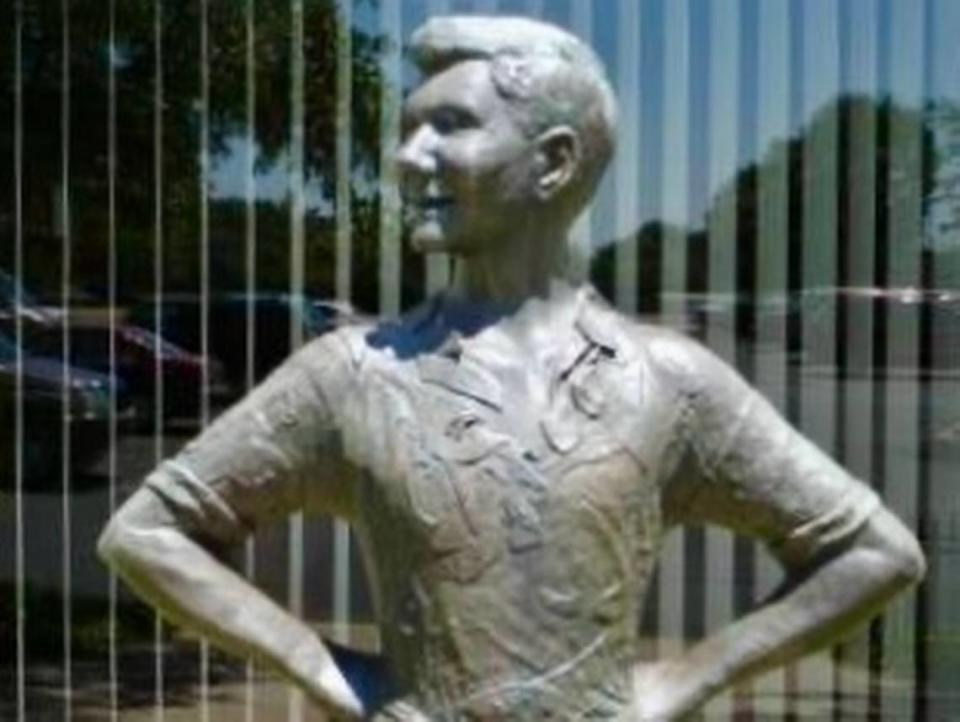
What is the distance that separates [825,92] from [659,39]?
37cm

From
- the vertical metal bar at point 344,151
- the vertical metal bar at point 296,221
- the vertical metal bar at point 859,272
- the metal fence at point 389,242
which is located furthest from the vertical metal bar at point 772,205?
the vertical metal bar at point 296,221

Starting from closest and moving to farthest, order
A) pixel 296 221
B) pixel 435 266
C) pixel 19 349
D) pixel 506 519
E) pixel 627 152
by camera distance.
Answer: pixel 506 519 < pixel 435 266 < pixel 627 152 < pixel 296 221 < pixel 19 349

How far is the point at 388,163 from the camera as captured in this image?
509 cm

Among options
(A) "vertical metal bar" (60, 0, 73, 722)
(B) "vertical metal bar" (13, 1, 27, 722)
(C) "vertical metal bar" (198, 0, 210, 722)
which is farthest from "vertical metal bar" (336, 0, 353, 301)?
(B) "vertical metal bar" (13, 1, 27, 722)

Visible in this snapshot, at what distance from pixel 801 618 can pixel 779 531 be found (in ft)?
0.24

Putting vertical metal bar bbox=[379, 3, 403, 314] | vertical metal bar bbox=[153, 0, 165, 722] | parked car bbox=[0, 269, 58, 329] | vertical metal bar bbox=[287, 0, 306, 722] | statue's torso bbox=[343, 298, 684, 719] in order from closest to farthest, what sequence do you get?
1. statue's torso bbox=[343, 298, 684, 719]
2. vertical metal bar bbox=[379, 3, 403, 314]
3. vertical metal bar bbox=[287, 0, 306, 722]
4. vertical metal bar bbox=[153, 0, 165, 722]
5. parked car bbox=[0, 269, 58, 329]

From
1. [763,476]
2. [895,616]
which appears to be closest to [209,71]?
[895,616]

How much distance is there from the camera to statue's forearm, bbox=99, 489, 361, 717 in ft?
6.49

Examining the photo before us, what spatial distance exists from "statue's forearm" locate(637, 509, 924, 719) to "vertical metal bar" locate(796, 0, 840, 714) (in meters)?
3.26

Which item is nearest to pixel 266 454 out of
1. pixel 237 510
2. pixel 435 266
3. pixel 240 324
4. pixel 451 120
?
pixel 237 510

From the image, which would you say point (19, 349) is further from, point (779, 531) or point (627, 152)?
point (779, 531)

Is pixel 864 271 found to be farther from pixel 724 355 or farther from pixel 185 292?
pixel 185 292

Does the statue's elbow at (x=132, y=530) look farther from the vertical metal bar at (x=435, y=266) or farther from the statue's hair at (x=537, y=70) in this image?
the vertical metal bar at (x=435, y=266)

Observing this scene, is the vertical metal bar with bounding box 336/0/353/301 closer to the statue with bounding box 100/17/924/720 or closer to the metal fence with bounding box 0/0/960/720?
the metal fence with bounding box 0/0/960/720
